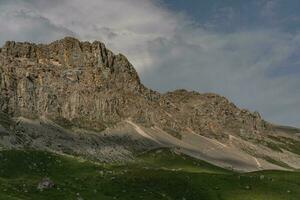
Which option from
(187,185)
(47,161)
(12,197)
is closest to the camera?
(12,197)

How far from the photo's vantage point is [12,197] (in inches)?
2072

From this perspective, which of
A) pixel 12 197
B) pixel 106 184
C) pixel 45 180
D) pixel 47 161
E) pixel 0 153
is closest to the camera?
pixel 12 197

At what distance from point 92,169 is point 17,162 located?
24420 millimetres

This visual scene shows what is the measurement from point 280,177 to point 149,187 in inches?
1038

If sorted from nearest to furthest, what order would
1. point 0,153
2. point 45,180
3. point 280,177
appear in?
point 45,180, point 280,177, point 0,153

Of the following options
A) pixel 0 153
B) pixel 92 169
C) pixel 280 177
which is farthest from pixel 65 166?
pixel 280 177

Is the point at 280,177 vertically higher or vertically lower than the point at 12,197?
higher

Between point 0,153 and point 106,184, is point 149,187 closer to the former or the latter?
point 106,184

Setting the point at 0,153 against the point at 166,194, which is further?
the point at 0,153

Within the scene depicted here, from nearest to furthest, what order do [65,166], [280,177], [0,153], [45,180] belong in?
[45,180] → [280,177] → [65,166] → [0,153]

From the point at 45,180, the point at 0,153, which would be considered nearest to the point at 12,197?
the point at 45,180

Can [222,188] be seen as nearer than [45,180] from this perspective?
No

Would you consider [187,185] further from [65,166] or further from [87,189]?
[65,166]

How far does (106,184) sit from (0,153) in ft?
179
